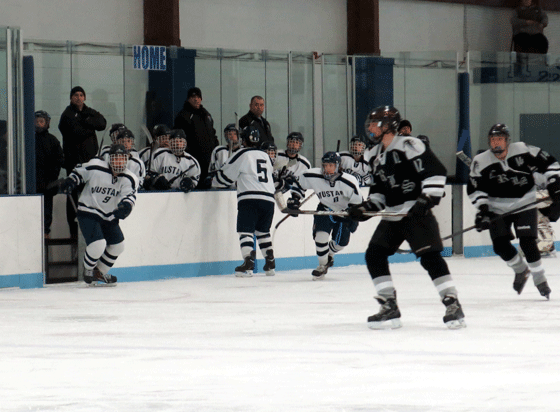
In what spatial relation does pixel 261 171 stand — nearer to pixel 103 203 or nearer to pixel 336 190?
pixel 336 190

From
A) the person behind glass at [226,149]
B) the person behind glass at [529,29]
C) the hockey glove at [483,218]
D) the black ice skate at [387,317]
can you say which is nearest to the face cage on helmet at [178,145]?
the person behind glass at [226,149]

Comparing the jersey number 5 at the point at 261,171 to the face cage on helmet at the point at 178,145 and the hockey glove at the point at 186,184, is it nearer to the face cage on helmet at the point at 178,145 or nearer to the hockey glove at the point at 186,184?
the hockey glove at the point at 186,184

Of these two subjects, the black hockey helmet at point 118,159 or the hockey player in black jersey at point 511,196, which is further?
the black hockey helmet at point 118,159

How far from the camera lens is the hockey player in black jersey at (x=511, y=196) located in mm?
7414

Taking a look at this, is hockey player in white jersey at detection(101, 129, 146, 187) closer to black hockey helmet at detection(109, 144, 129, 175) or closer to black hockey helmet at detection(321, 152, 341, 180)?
black hockey helmet at detection(109, 144, 129, 175)

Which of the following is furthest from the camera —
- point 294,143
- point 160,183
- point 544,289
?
point 294,143

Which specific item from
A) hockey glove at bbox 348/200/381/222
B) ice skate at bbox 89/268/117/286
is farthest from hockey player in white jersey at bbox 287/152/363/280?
hockey glove at bbox 348/200/381/222

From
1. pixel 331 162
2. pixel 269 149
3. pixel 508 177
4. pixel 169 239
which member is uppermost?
pixel 269 149

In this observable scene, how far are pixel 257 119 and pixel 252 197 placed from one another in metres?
1.43

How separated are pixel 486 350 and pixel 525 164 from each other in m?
2.41

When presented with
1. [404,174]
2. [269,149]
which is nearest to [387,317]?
[404,174]

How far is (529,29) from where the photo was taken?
15141mm

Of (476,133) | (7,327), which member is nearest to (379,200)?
(7,327)

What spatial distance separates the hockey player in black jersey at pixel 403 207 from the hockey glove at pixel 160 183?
3493 millimetres
